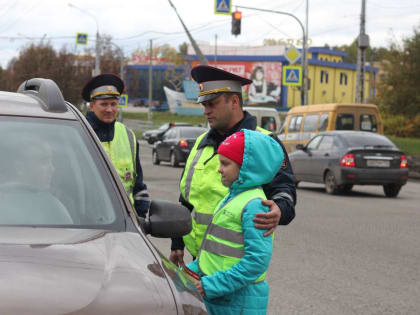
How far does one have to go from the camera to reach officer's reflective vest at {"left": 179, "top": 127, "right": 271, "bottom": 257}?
14.3 feet

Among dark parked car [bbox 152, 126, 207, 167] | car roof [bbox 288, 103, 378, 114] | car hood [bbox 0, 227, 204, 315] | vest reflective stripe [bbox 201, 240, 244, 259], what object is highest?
car hood [bbox 0, 227, 204, 315]

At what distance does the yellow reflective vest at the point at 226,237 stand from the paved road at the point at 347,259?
9.93ft

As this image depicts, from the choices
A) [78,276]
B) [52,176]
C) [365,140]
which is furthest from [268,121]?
[78,276]

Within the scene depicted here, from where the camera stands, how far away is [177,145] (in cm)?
2894

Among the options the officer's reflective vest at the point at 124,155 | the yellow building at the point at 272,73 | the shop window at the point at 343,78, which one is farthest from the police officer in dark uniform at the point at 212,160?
the shop window at the point at 343,78

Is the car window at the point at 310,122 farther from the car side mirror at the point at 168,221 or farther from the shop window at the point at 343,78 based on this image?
the shop window at the point at 343,78

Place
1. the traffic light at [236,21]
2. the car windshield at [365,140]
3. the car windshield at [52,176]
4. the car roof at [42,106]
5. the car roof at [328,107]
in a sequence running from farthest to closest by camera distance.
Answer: the traffic light at [236,21]
the car roof at [328,107]
the car windshield at [365,140]
the car roof at [42,106]
the car windshield at [52,176]

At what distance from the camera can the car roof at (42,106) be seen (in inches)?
151

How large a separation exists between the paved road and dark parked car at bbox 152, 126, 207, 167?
12.0 metres

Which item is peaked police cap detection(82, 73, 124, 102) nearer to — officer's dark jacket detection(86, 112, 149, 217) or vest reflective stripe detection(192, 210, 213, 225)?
officer's dark jacket detection(86, 112, 149, 217)

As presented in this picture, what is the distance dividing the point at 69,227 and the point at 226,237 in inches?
31.1

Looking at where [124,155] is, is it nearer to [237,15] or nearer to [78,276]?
[78,276]

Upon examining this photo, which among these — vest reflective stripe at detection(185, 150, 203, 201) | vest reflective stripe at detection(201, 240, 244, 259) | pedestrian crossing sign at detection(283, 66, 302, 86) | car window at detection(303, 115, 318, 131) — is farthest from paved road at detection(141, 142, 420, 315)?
pedestrian crossing sign at detection(283, 66, 302, 86)

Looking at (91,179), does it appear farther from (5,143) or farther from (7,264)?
(7,264)
